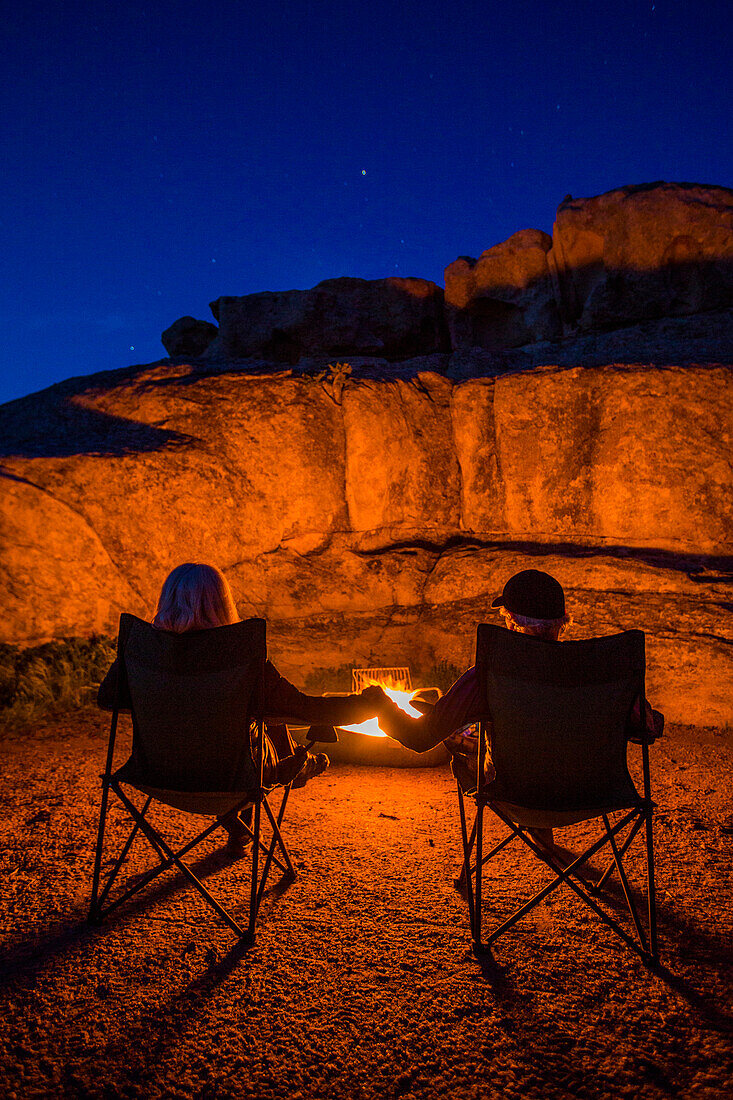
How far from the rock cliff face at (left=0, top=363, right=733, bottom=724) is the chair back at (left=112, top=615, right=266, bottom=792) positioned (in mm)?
3771

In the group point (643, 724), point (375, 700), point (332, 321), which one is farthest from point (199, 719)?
point (332, 321)

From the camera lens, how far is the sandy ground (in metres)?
1.84

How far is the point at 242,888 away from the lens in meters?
2.91

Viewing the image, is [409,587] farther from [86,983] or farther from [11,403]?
[11,403]

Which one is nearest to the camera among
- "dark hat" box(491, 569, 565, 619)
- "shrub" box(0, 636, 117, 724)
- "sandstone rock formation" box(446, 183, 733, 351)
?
"dark hat" box(491, 569, 565, 619)

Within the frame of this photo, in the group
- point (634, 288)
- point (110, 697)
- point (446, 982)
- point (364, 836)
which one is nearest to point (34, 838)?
point (110, 697)

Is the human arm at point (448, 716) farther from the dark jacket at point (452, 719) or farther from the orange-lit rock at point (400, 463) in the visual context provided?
the orange-lit rock at point (400, 463)

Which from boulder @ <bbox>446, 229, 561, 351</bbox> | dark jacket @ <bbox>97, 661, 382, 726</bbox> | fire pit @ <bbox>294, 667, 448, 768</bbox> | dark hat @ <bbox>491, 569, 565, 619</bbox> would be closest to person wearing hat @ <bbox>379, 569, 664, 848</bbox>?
dark hat @ <bbox>491, 569, 565, 619</bbox>

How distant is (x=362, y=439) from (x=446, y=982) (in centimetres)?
511

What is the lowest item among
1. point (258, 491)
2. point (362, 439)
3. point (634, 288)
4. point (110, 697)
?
point (110, 697)

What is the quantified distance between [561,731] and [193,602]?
1553 mm

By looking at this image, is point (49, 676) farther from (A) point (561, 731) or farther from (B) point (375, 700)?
(A) point (561, 731)

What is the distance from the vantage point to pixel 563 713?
239cm

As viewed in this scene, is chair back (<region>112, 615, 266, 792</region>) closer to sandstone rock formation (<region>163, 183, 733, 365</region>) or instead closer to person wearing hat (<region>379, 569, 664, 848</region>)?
person wearing hat (<region>379, 569, 664, 848</region>)
